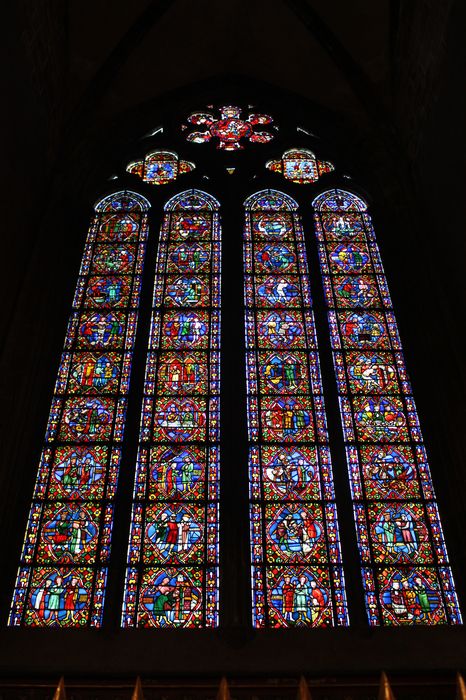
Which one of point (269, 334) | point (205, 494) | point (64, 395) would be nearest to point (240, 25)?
point (269, 334)

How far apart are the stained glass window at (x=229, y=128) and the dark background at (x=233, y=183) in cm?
18

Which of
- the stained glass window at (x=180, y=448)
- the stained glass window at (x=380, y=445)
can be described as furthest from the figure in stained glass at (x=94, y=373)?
the stained glass window at (x=380, y=445)

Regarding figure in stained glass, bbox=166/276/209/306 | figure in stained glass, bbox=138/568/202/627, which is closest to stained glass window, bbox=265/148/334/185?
figure in stained glass, bbox=166/276/209/306

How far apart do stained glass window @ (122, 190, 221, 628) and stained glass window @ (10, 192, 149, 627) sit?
299 millimetres

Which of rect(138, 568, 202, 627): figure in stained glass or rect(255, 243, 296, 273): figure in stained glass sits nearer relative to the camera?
rect(138, 568, 202, 627): figure in stained glass

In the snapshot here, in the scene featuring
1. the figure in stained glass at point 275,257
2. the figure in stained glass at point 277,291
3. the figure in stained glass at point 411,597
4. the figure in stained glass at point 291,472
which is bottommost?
the figure in stained glass at point 411,597

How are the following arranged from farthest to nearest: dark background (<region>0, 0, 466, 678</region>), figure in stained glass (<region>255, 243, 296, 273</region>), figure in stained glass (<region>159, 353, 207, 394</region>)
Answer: figure in stained glass (<region>255, 243, 296, 273</region>), figure in stained glass (<region>159, 353, 207, 394</region>), dark background (<region>0, 0, 466, 678</region>)

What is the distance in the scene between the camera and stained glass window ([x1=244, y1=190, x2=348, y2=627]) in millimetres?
7117

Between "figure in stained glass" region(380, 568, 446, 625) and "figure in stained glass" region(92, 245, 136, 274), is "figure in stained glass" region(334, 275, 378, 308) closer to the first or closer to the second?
"figure in stained glass" region(92, 245, 136, 274)

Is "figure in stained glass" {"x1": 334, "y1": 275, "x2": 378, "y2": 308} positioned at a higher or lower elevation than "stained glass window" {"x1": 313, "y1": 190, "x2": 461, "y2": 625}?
higher

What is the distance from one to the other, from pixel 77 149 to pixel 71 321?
277cm

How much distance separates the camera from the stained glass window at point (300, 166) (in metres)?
11.4

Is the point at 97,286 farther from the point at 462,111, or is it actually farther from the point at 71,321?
the point at 462,111

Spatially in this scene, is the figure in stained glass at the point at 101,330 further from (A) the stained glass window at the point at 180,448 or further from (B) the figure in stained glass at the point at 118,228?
(B) the figure in stained glass at the point at 118,228
